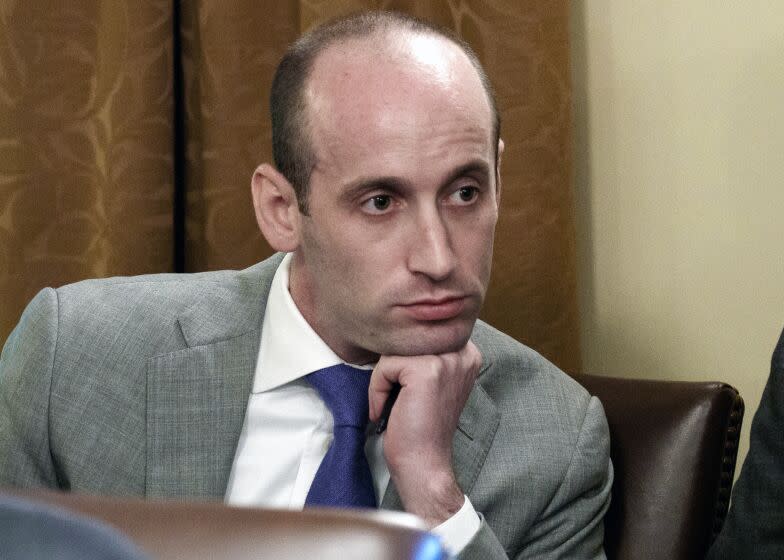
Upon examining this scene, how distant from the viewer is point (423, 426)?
1.42 meters

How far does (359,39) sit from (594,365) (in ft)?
3.47

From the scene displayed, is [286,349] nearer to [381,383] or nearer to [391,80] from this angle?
[381,383]

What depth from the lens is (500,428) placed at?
155 centimetres

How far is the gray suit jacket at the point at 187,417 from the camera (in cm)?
143

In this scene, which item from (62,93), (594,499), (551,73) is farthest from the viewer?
(551,73)

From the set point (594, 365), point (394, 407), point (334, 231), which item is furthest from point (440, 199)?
point (594, 365)

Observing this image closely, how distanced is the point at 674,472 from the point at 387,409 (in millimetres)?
398

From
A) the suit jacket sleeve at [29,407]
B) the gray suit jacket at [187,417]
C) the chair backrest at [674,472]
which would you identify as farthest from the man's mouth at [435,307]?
the suit jacket sleeve at [29,407]

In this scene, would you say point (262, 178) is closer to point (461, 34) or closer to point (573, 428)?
point (573, 428)

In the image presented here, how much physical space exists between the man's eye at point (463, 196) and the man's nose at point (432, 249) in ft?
0.15

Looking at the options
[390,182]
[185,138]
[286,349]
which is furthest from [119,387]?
[185,138]

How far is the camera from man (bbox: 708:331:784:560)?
1.26m

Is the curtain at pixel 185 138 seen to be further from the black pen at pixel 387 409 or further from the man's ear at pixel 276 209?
the black pen at pixel 387 409

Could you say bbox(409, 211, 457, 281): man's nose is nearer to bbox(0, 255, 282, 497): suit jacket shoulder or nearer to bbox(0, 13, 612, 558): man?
bbox(0, 13, 612, 558): man
